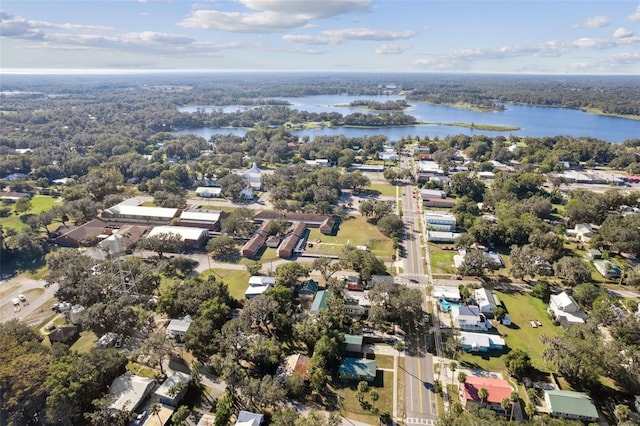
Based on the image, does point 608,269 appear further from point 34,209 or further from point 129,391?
point 34,209

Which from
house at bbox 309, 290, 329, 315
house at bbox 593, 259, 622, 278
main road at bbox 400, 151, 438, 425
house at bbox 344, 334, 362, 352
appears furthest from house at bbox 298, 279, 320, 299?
house at bbox 593, 259, 622, 278

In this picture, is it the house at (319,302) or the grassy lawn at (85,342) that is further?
the house at (319,302)

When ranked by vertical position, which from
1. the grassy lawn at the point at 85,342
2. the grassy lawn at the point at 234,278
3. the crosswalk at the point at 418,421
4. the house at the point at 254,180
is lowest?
the crosswalk at the point at 418,421

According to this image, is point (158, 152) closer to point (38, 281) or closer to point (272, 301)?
point (38, 281)

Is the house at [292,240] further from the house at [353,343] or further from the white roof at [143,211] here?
the white roof at [143,211]

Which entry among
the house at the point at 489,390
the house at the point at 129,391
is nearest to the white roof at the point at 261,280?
the house at the point at 129,391

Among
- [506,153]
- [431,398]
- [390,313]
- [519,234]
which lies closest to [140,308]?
[390,313]
